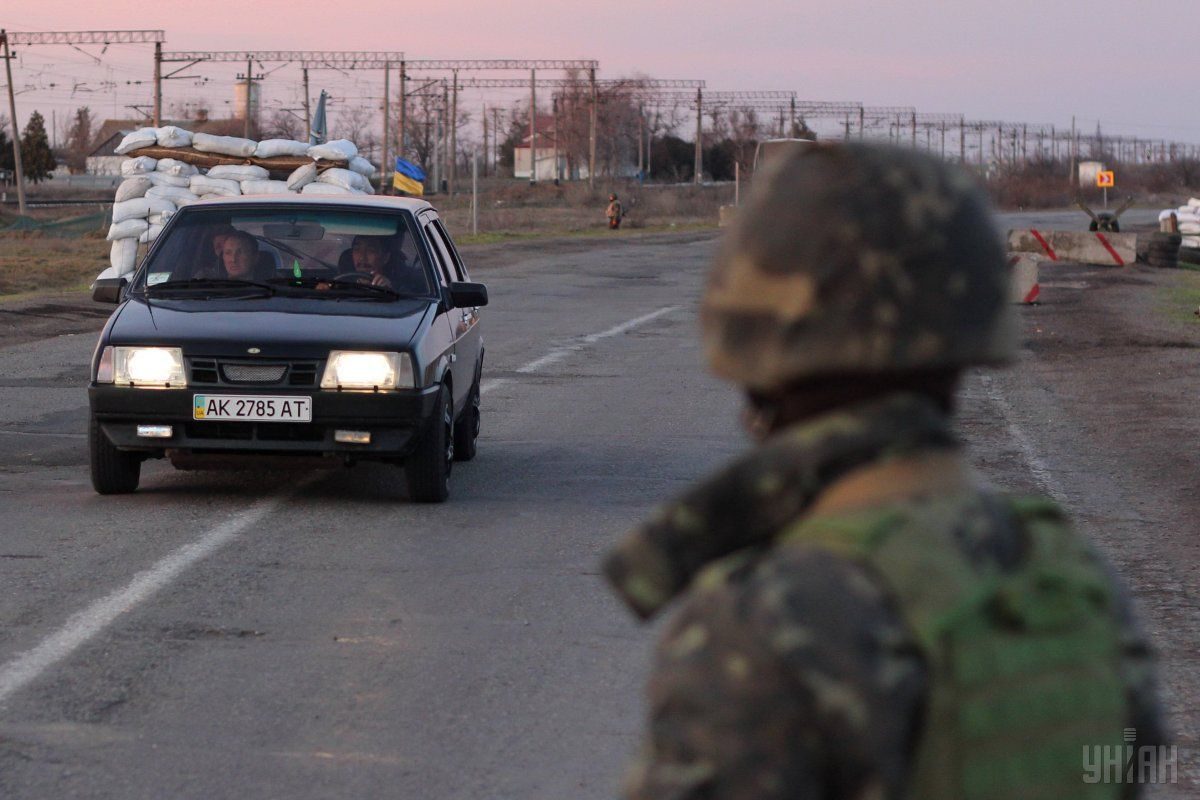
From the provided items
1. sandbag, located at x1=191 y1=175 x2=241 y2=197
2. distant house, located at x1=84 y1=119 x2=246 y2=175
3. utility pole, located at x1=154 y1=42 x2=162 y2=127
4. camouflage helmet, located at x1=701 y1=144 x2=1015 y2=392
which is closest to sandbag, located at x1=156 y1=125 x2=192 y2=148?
sandbag, located at x1=191 y1=175 x2=241 y2=197

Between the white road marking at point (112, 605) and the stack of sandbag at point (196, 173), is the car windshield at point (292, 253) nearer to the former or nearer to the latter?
the white road marking at point (112, 605)

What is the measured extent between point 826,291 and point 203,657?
4872 millimetres

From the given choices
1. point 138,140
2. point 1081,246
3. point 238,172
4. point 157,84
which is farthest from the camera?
point 157,84

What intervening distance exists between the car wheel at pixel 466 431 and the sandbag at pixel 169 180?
1817cm

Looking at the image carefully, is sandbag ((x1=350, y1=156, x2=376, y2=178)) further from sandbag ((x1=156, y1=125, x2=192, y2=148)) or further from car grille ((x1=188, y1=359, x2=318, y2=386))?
car grille ((x1=188, y1=359, x2=318, y2=386))

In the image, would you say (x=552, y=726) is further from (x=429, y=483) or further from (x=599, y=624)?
(x=429, y=483)

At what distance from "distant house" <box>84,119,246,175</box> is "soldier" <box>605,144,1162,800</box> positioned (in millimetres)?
123023

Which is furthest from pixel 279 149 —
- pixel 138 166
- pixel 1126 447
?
pixel 1126 447

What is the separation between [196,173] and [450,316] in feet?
65.6

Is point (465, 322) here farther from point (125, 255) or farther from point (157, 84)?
point (157, 84)

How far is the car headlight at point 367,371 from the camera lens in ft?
28.2

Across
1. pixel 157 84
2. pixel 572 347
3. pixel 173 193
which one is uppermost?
pixel 157 84

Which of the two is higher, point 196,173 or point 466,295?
point 196,173

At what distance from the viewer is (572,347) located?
60.5 ft
